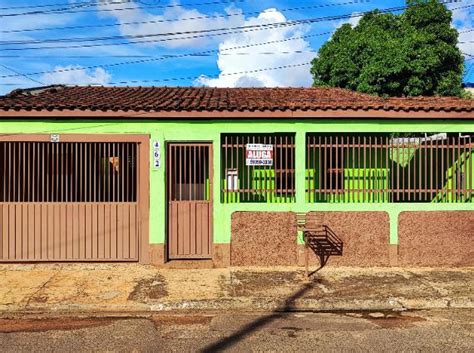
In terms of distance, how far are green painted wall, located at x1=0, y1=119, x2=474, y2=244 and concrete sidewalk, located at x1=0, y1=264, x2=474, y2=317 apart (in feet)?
2.86

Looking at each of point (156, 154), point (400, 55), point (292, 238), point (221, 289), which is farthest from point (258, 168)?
point (400, 55)

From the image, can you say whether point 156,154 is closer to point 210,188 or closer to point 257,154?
point 210,188

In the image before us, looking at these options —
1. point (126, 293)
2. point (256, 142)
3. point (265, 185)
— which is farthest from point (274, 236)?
point (126, 293)

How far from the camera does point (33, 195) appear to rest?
8.38 m

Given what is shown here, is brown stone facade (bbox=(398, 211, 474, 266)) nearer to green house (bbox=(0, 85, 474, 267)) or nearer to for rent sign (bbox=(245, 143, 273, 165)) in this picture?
green house (bbox=(0, 85, 474, 267))

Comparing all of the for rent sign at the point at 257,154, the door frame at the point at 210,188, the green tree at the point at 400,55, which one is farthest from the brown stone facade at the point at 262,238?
the green tree at the point at 400,55

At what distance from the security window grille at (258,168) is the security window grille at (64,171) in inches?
65.1

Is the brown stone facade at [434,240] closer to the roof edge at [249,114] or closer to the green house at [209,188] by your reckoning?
the green house at [209,188]

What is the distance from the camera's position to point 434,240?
8.26 meters

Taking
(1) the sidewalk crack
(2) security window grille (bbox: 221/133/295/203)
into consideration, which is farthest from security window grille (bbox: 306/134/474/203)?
(1) the sidewalk crack

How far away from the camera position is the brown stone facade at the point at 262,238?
8195 mm

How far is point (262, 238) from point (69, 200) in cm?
339

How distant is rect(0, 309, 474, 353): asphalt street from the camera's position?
15.8 ft

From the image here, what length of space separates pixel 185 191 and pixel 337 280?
9.81 ft
